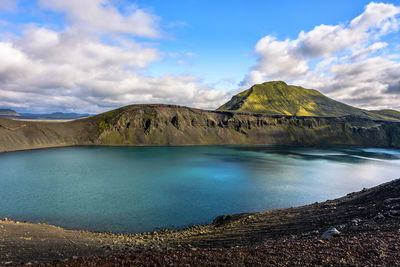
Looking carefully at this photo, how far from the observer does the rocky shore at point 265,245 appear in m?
11.7

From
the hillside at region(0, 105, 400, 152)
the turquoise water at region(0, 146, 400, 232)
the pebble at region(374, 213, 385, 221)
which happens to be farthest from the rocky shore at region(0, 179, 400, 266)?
the hillside at region(0, 105, 400, 152)

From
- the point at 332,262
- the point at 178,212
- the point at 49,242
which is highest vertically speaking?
the point at 332,262

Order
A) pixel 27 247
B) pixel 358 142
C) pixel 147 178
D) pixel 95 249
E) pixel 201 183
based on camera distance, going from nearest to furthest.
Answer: pixel 27 247 → pixel 95 249 → pixel 201 183 → pixel 147 178 → pixel 358 142

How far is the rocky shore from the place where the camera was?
11656mm

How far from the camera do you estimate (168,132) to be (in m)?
168

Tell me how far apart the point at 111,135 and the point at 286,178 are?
450 feet

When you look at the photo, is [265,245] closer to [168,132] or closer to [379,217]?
[379,217]

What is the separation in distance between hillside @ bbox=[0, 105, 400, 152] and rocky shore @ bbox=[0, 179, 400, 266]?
140 metres

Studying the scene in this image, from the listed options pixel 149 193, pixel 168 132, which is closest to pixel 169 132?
pixel 168 132

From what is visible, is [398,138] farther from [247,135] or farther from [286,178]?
[286,178]

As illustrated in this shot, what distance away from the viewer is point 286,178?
205 ft

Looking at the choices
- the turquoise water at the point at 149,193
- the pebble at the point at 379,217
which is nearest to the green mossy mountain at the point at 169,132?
the turquoise water at the point at 149,193

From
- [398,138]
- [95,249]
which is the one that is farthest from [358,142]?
[95,249]

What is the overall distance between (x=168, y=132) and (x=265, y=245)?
6155 inches
